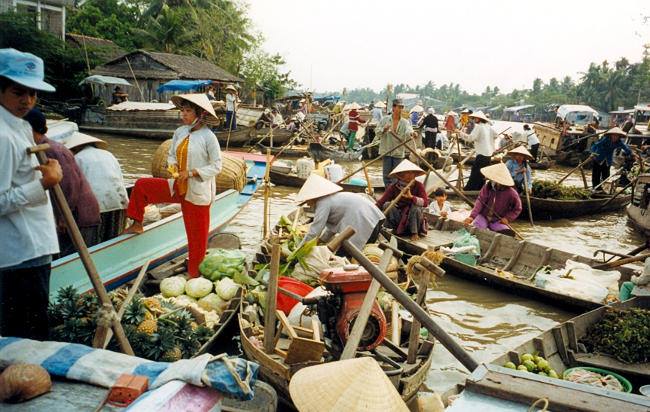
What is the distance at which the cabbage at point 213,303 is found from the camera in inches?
183

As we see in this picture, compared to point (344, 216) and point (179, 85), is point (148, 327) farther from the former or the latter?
point (179, 85)

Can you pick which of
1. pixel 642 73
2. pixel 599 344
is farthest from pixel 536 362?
pixel 642 73

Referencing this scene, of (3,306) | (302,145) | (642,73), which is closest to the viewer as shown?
(3,306)

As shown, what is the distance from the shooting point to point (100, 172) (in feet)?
14.9

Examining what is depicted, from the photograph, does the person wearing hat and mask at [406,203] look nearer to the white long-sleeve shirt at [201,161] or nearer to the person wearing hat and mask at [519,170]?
the person wearing hat and mask at [519,170]

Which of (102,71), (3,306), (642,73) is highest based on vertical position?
(642,73)

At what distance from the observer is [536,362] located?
13.5ft

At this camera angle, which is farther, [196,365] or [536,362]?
[536,362]

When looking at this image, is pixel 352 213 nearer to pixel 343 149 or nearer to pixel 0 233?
pixel 0 233

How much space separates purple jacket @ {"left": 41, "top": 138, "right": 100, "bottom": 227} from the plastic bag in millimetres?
4995

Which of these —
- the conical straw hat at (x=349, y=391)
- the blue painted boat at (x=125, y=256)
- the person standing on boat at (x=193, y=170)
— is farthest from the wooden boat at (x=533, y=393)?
the blue painted boat at (x=125, y=256)

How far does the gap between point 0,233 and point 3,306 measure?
0.47 m

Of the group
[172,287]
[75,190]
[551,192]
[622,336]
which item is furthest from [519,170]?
[75,190]

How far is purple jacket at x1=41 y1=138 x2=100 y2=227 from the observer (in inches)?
149
